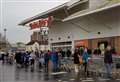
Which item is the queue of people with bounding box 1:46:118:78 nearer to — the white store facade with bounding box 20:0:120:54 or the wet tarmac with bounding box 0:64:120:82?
the wet tarmac with bounding box 0:64:120:82

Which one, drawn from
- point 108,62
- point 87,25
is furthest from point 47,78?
point 87,25

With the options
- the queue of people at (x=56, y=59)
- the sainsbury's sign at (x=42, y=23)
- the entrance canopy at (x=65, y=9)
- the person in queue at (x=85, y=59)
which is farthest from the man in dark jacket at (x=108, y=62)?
the sainsbury's sign at (x=42, y=23)

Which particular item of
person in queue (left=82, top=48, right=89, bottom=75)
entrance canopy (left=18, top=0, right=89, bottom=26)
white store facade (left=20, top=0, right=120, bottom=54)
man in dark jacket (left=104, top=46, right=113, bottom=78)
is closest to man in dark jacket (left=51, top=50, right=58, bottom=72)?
white store facade (left=20, top=0, right=120, bottom=54)

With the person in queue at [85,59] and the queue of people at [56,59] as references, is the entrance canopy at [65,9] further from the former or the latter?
the person in queue at [85,59]

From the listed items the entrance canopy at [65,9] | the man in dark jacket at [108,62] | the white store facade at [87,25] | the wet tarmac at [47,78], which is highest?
the entrance canopy at [65,9]

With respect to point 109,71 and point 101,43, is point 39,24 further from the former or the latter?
point 109,71

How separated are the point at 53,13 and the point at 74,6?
588 cm

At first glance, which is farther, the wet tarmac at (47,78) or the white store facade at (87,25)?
the white store facade at (87,25)

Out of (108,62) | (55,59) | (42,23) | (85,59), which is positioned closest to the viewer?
(108,62)

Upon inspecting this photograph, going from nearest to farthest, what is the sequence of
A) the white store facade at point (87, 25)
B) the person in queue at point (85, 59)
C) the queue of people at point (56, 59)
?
the queue of people at point (56, 59) → the person in queue at point (85, 59) → the white store facade at point (87, 25)

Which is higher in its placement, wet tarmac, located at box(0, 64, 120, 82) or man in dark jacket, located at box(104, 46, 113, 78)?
man in dark jacket, located at box(104, 46, 113, 78)

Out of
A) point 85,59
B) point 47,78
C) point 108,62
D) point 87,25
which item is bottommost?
point 47,78

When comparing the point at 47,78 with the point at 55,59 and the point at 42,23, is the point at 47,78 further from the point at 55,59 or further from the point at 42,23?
the point at 42,23

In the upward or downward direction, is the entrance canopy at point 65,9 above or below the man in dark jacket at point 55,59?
above
